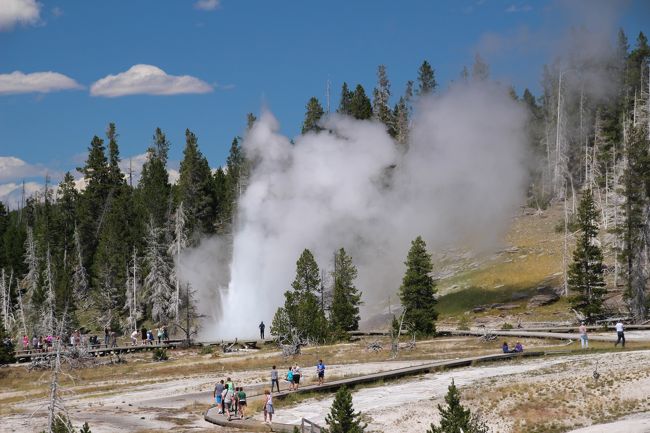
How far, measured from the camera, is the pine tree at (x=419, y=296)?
66.6 meters

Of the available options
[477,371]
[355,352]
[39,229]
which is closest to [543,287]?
[355,352]

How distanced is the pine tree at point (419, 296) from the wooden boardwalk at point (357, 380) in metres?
13.9

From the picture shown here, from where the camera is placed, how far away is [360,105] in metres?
116

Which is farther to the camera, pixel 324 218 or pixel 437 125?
pixel 437 125

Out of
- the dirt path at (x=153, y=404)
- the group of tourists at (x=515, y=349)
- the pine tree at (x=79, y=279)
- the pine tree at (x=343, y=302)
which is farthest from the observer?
the pine tree at (x=79, y=279)

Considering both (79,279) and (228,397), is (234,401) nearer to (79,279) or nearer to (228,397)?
(228,397)

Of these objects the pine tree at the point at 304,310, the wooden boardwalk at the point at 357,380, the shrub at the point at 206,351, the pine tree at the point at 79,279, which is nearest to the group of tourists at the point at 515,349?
the wooden boardwalk at the point at 357,380

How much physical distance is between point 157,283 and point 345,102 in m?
38.4

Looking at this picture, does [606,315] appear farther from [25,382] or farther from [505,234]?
[25,382]

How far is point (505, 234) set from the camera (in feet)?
335

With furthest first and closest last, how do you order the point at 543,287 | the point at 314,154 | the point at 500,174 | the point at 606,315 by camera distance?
the point at 500,174
the point at 314,154
the point at 543,287
the point at 606,315

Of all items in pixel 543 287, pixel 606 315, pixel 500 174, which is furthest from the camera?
pixel 500 174

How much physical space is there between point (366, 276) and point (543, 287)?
2338 cm

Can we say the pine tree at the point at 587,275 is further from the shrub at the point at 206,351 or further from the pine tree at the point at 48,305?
the pine tree at the point at 48,305
